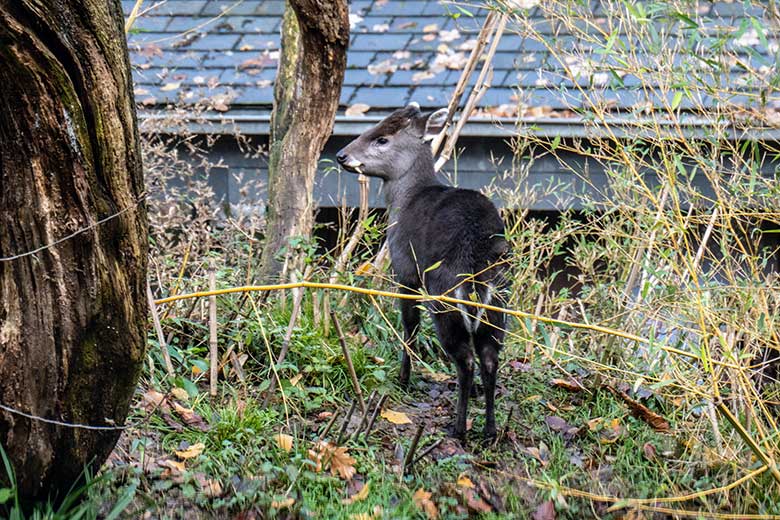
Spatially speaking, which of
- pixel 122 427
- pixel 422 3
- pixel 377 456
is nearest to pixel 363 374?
pixel 377 456

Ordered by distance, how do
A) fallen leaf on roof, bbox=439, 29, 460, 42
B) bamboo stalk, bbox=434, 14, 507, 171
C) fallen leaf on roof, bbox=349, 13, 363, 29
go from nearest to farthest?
bamboo stalk, bbox=434, 14, 507, 171 < fallen leaf on roof, bbox=439, 29, 460, 42 < fallen leaf on roof, bbox=349, 13, 363, 29

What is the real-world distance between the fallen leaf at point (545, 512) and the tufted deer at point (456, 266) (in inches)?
32.8

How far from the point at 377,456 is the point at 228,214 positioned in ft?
12.7

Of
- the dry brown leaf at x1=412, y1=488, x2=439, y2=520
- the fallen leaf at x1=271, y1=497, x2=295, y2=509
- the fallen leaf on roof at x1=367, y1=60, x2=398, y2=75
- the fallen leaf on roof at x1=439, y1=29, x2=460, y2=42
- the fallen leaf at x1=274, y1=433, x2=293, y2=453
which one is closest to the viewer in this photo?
the fallen leaf at x1=271, y1=497, x2=295, y2=509

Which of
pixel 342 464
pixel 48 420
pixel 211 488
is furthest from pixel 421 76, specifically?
pixel 48 420

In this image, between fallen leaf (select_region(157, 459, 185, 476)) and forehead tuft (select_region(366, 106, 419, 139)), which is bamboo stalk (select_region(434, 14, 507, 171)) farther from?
fallen leaf (select_region(157, 459, 185, 476))

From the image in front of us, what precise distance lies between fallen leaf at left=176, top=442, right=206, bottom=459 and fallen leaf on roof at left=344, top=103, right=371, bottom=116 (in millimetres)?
4231

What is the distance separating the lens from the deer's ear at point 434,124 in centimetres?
644

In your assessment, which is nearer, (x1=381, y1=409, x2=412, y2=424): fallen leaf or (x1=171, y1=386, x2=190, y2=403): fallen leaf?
(x1=171, y1=386, x2=190, y2=403): fallen leaf

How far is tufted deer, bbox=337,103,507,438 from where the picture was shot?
202 inches

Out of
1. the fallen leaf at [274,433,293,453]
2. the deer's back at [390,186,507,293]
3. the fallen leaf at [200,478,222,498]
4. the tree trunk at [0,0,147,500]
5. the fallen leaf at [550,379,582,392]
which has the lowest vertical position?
the fallen leaf at [550,379,582,392]

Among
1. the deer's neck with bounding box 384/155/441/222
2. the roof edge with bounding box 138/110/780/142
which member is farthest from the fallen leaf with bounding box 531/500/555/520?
the roof edge with bounding box 138/110/780/142

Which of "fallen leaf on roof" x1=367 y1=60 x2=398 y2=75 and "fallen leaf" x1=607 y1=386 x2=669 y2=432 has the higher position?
"fallen leaf on roof" x1=367 y1=60 x2=398 y2=75

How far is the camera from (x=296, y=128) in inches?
250
